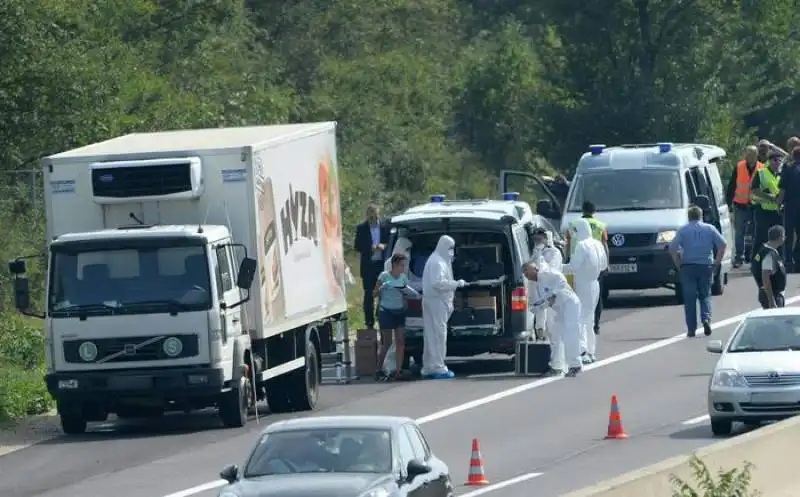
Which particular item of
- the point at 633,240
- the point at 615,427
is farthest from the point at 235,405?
the point at 633,240

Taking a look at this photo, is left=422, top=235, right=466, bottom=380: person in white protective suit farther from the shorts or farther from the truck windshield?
the truck windshield

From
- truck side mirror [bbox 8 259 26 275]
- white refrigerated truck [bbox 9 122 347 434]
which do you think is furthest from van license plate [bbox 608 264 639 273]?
truck side mirror [bbox 8 259 26 275]

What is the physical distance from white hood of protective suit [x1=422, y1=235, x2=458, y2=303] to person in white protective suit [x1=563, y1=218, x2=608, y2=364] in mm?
2299

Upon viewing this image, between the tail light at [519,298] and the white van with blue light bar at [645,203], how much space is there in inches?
244

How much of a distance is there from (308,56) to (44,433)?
33.8 m

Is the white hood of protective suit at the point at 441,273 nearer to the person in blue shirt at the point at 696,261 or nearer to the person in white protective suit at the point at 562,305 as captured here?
the person in white protective suit at the point at 562,305

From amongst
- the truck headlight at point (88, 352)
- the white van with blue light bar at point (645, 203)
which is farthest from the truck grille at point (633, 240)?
the truck headlight at point (88, 352)

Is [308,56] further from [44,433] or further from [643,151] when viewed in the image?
[44,433]

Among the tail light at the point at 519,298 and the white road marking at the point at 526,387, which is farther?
the tail light at the point at 519,298

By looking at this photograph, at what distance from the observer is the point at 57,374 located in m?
22.4

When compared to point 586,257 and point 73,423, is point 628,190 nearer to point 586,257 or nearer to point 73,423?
point 586,257

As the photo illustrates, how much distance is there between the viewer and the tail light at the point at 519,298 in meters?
26.5

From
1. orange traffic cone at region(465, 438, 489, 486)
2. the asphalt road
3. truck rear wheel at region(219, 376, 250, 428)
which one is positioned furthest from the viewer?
truck rear wheel at region(219, 376, 250, 428)

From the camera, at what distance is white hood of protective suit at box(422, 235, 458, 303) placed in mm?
26000
